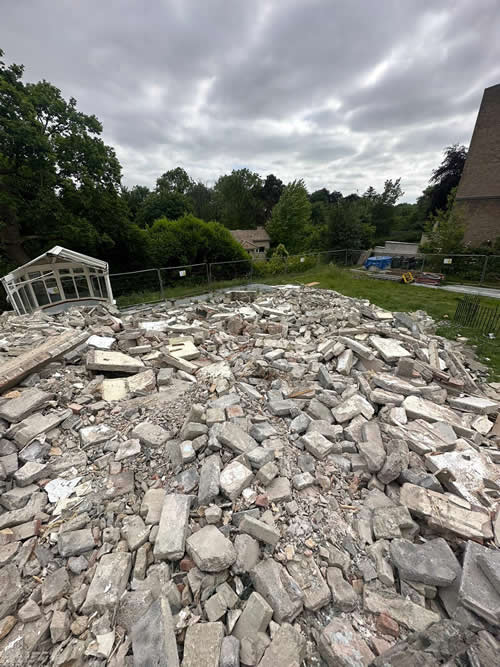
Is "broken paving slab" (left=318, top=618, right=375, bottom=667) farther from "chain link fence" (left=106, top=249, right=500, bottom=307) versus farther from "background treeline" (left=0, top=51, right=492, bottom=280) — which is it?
"background treeline" (left=0, top=51, right=492, bottom=280)

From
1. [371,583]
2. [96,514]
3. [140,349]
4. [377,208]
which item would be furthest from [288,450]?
[377,208]

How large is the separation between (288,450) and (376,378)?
237 cm

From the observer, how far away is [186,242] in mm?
16828

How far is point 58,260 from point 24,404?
978cm

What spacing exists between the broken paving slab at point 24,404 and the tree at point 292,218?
28999mm

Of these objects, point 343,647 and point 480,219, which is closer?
point 343,647

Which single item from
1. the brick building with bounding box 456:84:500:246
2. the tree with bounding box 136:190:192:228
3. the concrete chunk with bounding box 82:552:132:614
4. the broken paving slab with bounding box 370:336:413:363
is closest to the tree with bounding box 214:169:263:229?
the tree with bounding box 136:190:192:228

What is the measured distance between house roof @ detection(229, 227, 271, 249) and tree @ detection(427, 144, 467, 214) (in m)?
19.9

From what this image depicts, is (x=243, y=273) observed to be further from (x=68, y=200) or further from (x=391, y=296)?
(x=68, y=200)

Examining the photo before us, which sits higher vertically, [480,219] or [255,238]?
[480,219]

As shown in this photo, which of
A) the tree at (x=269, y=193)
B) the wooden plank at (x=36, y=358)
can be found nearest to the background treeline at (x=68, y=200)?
the wooden plank at (x=36, y=358)

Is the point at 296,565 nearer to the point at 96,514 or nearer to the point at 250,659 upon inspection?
the point at 250,659

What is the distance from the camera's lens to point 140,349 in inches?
217

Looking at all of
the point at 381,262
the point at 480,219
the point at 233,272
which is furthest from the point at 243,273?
the point at 480,219
